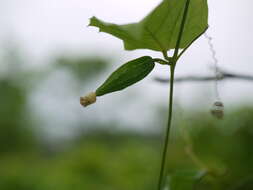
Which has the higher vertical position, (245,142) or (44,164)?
(245,142)

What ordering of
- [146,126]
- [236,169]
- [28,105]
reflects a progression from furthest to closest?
[28,105] < [146,126] < [236,169]

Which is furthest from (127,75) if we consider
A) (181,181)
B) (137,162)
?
(137,162)

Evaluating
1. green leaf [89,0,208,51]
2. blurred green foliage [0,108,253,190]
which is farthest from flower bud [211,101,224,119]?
blurred green foliage [0,108,253,190]

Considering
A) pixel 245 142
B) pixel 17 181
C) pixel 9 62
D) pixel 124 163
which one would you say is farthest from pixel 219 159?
pixel 9 62

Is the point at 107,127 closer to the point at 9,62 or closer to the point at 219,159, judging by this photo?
the point at 9,62

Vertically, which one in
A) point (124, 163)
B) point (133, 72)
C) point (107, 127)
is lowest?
point (107, 127)

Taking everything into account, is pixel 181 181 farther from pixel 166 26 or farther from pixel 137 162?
pixel 137 162

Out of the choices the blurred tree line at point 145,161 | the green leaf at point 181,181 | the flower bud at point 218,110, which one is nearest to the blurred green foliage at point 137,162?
the blurred tree line at point 145,161

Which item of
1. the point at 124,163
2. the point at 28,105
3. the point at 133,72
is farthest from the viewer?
the point at 28,105
